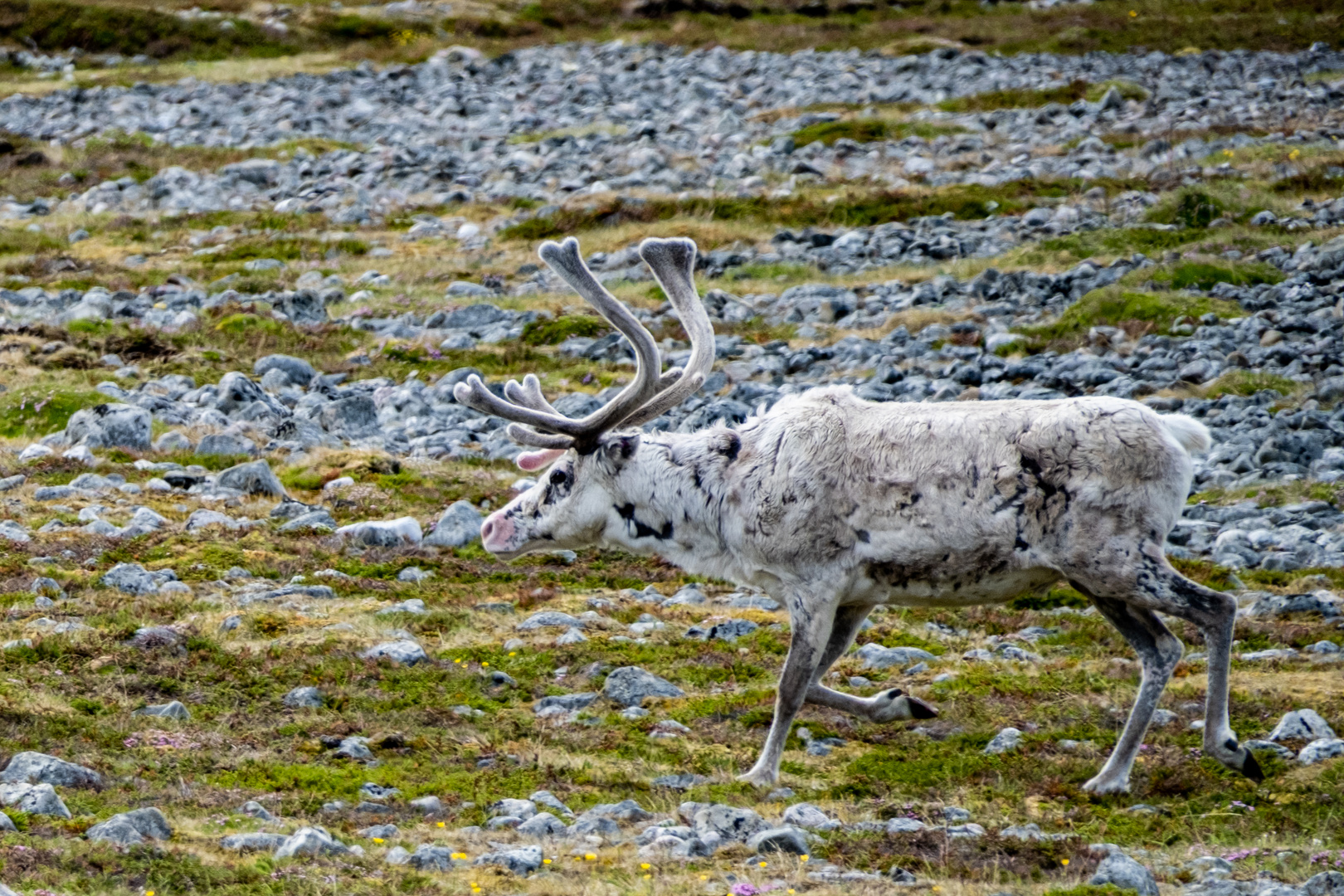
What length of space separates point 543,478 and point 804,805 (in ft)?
10.8

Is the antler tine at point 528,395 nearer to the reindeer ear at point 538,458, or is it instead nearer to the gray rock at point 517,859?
the reindeer ear at point 538,458

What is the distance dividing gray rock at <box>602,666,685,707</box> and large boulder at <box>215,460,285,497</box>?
6.27m

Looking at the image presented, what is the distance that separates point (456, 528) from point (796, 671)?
6020 mm

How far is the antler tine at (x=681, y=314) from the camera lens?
1127 centimetres

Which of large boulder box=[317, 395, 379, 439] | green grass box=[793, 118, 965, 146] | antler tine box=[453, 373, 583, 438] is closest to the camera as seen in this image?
antler tine box=[453, 373, 583, 438]

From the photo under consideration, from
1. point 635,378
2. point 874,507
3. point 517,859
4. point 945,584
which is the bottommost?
point 517,859

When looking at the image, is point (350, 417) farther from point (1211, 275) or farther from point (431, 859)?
point (431, 859)

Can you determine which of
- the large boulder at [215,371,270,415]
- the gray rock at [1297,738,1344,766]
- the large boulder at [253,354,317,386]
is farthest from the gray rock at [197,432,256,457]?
the gray rock at [1297,738,1344,766]

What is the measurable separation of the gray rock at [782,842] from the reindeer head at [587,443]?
3.05 m

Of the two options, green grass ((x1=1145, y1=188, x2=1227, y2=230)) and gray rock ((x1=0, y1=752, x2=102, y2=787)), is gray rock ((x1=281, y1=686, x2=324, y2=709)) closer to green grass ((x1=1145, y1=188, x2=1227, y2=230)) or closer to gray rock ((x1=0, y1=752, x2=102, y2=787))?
gray rock ((x1=0, y1=752, x2=102, y2=787))

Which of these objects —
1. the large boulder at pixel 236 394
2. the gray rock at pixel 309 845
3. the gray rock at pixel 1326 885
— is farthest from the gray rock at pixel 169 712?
the large boulder at pixel 236 394

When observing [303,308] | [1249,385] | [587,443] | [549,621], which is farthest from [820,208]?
[587,443]

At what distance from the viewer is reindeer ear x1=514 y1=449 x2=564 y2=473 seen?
11609 millimetres

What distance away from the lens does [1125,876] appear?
7496 mm
